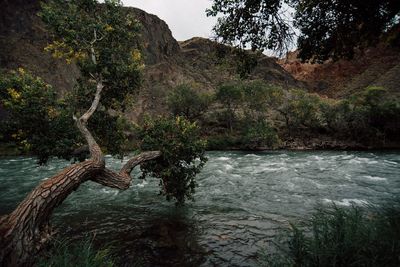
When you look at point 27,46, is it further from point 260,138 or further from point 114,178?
point 114,178

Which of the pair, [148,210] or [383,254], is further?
[148,210]

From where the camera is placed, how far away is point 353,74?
128 metres

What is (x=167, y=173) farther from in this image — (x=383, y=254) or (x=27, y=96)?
(x=383, y=254)

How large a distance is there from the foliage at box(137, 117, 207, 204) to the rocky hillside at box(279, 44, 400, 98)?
80475mm

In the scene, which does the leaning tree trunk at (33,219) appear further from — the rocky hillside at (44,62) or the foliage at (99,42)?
the rocky hillside at (44,62)

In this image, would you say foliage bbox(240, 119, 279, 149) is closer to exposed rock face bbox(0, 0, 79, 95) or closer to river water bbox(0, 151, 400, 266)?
river water bbox(0, 151, 400, 266)

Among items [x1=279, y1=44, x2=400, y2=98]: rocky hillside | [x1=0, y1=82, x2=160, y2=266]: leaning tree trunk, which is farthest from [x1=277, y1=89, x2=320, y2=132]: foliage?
[x1=0, y1=82, x2=160, y2=266]: leaning tree trunk

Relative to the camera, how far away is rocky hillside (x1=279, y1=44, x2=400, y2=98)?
8881 centimetres

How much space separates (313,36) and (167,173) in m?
6.87

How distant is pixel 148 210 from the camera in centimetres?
1210

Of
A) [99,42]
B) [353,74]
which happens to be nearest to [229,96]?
[99,42]

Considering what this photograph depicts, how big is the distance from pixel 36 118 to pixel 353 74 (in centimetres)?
14785

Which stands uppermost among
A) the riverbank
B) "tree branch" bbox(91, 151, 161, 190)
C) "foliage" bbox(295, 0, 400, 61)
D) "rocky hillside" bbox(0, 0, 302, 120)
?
A: "rocky hillside" bbox(0, 0, 302, 120)

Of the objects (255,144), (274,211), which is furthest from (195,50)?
(274,211)
